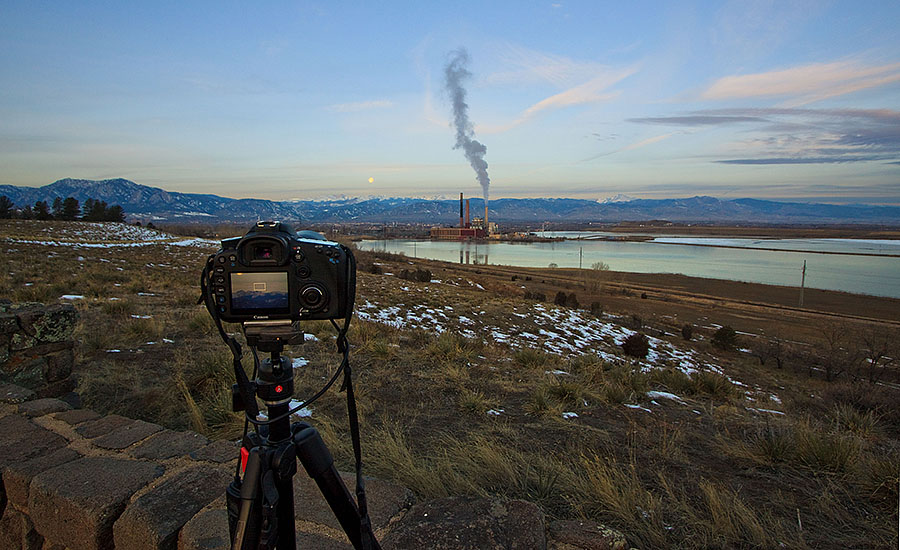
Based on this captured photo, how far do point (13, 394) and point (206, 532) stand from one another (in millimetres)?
1928

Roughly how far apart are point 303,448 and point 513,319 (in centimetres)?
985

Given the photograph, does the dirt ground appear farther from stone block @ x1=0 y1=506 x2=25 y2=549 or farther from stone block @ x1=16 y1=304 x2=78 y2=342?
stone block @ x1=0 y1=506 x2=25 y2=549

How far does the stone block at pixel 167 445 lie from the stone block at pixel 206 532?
0.53 meters

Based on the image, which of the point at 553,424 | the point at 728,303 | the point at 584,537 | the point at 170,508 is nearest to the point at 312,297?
the point at 170,508

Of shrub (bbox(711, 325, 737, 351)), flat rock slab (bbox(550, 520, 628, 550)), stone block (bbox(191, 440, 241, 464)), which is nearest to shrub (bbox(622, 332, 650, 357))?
shrub (bbox(711, 325, 737, 351))

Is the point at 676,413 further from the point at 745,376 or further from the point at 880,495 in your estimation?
the point at 745,376

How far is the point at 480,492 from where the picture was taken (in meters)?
1.81

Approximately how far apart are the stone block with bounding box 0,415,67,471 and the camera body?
1508mm

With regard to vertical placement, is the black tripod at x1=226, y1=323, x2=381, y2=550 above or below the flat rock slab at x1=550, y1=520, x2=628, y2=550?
above

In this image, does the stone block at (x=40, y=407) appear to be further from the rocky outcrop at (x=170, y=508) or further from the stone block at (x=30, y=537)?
the stone block at (x=30, y=537)

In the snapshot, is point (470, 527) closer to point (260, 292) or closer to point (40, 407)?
point (260, 292)

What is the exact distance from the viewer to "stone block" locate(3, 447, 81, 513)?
65.0 inches

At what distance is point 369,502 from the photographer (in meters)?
1.56

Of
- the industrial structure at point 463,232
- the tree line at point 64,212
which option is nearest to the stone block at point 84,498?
the tree line at point 64,212
